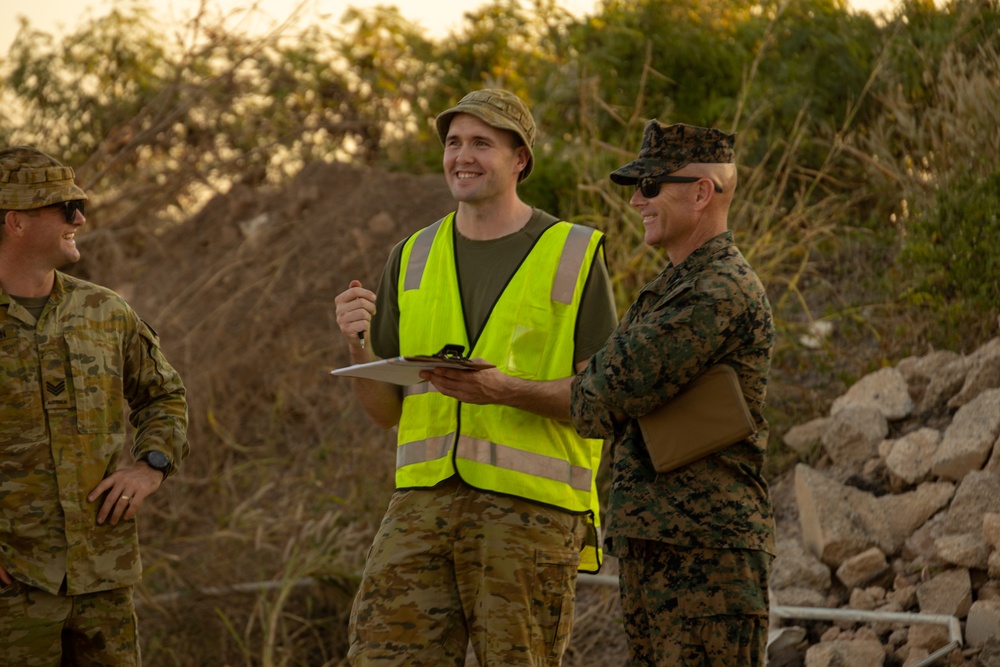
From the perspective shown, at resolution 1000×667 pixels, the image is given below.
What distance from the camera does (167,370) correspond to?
407 centimetres

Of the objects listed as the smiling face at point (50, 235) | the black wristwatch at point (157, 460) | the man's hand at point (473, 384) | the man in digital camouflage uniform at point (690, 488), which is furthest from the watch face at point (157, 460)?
the man in digital camouflage uniform at point (690, 488)

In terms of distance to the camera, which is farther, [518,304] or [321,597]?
[321,597]

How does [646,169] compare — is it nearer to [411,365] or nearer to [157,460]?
[411,365]

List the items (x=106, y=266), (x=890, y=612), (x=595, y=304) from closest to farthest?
1. (x=595, y=304)
2. (x=890, y=612)
3. (x=106, y=266)

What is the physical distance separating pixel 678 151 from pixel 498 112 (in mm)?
752

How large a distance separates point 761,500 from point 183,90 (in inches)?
318

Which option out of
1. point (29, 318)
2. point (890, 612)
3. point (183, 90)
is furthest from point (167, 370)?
point (183, 90)

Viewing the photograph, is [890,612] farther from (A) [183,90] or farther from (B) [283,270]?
(A) [183,90]

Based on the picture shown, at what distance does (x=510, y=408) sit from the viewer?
3799 millimetres

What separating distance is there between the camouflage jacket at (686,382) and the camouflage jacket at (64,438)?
1583mm

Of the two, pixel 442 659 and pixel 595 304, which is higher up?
pixel 595 304

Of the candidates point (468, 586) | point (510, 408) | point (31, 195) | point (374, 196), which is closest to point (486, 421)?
point (510, 408)

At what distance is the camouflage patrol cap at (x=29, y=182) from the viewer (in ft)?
12.3

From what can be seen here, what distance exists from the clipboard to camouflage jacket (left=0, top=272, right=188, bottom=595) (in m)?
0.81
